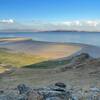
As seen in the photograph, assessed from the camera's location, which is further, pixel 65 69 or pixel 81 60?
pixel 81 60

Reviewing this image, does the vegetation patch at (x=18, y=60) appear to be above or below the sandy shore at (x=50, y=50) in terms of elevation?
above

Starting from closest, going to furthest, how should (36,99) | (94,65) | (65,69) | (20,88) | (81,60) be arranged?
(36,99)
(20,88)
(94,65)
(65,69)
(81,60)

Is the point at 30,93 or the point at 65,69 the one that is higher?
the point at 30,93

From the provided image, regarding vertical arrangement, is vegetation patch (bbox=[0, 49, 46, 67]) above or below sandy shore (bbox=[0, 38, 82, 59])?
above

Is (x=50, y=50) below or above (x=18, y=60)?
below

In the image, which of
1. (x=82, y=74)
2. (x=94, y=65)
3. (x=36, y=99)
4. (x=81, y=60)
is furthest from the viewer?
(x=81, y=60)

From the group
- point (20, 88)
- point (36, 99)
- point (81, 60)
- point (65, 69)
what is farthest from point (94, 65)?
point (36, 99)

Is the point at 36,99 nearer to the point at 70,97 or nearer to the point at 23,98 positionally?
the point at 23,98

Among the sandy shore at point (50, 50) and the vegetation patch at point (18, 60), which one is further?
the sandy shore at point (50, 50)

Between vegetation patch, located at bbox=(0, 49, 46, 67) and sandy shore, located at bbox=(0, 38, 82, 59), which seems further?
sandy shore, located at bbox=(0, 38, 82, 59)

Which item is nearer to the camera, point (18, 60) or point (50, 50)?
point (18, 60)
